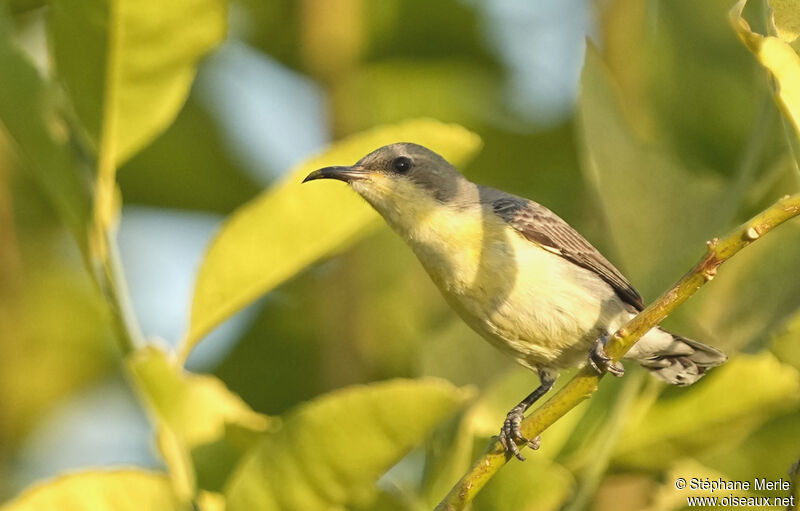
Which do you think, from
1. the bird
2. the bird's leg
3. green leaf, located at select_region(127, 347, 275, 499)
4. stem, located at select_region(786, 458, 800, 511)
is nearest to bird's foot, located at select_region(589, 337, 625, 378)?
the bird

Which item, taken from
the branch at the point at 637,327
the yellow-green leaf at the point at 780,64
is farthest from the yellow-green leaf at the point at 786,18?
the branch at the point at 637,327

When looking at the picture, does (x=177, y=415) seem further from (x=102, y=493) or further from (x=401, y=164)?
(x=401, y=164)

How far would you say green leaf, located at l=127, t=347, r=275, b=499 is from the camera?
3033mm

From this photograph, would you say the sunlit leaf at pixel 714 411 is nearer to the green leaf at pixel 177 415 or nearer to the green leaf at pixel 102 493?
the green leaf at pixel 177 415

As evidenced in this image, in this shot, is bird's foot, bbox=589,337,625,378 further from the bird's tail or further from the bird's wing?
the bird's wing

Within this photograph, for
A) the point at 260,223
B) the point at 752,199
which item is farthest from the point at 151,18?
the point at 752,199

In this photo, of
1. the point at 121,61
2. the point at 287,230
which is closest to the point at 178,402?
the point at 287,230

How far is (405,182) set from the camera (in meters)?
4.23

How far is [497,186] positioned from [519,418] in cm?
147

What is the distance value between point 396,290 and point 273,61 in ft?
3.40

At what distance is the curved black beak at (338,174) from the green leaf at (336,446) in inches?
33.0

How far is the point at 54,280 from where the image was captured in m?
5.30

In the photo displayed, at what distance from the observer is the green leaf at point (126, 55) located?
3332 mm

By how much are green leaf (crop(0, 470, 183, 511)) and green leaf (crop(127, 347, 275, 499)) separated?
0.20 feet
